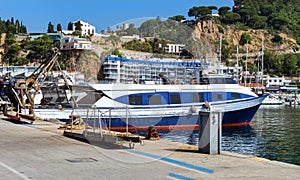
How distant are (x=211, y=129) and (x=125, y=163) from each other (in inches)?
91.6

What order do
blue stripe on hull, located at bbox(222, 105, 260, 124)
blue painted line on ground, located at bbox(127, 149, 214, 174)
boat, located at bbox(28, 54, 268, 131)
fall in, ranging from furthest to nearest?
1. blue stripe on hull, located at bbox(222, 105, 260, 124)
2. boat, located at bbox(28, 54, 268, 131)
3. blue painted line on ground, located at bbox(127, 149, 214, 174)

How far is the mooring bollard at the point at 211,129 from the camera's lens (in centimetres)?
1182

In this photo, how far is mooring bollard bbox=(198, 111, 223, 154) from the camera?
38.8 feet

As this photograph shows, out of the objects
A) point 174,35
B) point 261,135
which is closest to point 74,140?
point 174,35

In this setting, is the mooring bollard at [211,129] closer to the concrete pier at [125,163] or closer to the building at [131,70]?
the concrete pier at [125,163]

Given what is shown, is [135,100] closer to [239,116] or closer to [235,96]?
[235,96]

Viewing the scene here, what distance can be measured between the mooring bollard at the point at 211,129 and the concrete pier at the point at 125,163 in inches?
9.9

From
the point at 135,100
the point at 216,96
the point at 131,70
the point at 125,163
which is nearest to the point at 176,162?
the point at 125,163

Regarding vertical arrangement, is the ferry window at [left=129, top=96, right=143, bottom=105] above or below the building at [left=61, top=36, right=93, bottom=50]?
below

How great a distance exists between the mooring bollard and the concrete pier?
0.82 ft

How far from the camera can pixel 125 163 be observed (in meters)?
11.0

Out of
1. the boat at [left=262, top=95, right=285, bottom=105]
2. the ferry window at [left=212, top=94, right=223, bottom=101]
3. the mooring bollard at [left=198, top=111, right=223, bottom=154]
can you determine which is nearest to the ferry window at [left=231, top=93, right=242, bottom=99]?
the ferry window at [left=212, top=94, right=223, bottom=101]

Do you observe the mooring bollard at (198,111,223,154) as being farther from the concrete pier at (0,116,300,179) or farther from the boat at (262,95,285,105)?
the boat at (262,95,285,105)

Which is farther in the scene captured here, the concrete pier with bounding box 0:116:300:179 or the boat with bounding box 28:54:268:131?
the boat with bounding box 28:54:268:131
